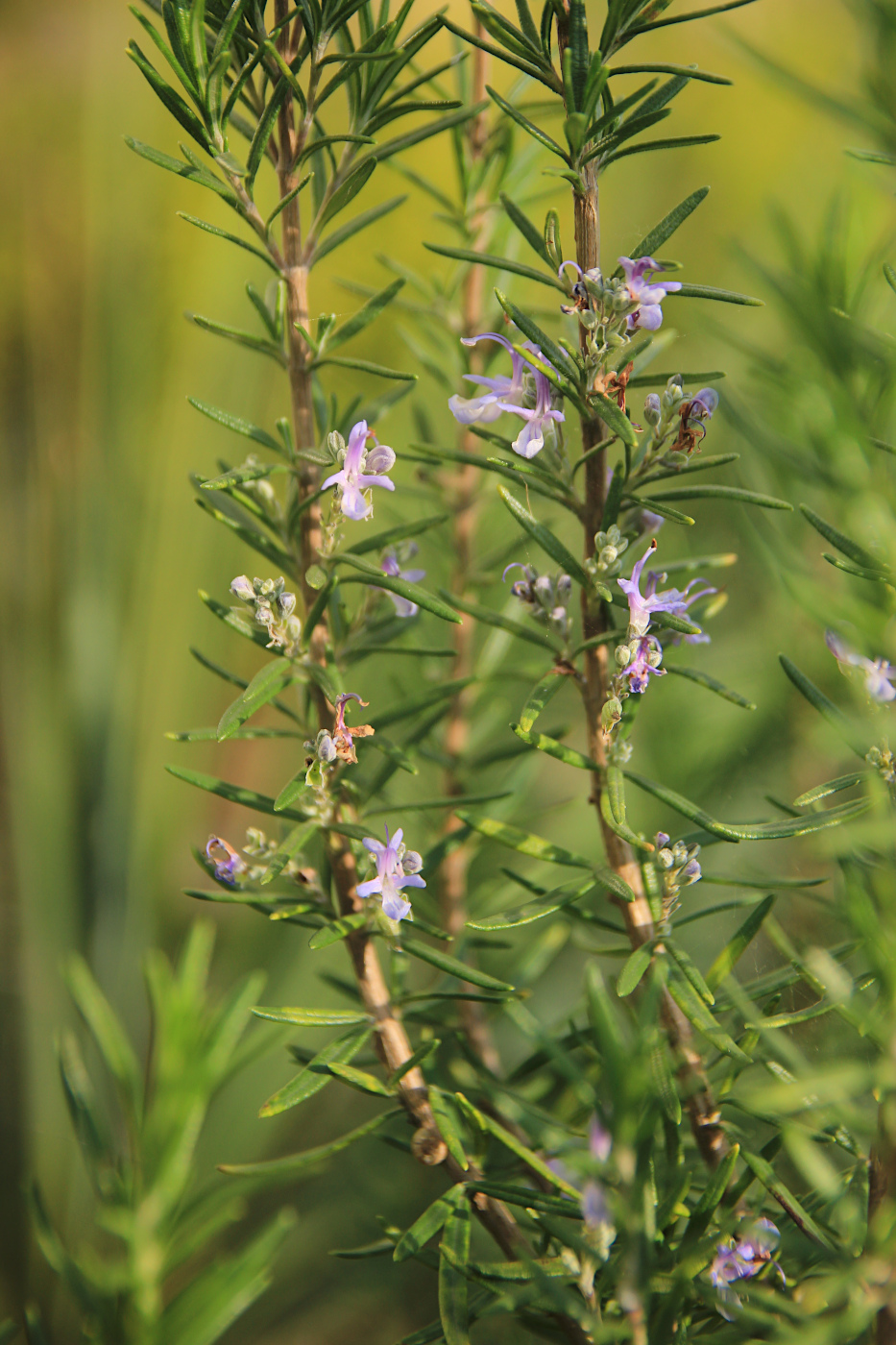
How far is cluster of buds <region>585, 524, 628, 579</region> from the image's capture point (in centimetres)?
27

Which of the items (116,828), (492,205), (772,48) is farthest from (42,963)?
(772,48)

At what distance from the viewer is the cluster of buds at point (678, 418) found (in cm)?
27

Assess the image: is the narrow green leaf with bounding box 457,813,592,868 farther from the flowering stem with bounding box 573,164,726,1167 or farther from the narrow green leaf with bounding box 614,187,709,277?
the narrow green leaf with bounding box 614,187,709,277

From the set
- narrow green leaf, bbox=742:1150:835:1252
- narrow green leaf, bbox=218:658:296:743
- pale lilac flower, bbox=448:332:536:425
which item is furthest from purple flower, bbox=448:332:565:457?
narrow green leaf, bbox=742:1150:835:1252

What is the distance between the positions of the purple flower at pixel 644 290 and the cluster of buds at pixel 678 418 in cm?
2

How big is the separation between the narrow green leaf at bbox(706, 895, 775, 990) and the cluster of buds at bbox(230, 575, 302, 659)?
18 cm

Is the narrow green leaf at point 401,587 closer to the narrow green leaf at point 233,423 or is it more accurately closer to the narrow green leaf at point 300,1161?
the narrow green leaf at point 233,423

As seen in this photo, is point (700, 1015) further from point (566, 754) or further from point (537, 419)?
point (537, 419)

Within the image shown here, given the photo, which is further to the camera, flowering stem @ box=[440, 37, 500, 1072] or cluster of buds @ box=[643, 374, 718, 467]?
flowering stem @ box=[440, 37, 500, 1072]

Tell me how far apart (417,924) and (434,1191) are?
11.5 inches

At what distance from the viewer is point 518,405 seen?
0.30 meters

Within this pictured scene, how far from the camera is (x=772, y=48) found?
0.91 meters

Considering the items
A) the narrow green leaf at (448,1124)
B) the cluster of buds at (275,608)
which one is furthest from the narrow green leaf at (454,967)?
the cluster of buds at (275,608)

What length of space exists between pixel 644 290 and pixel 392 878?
7.6 inches
